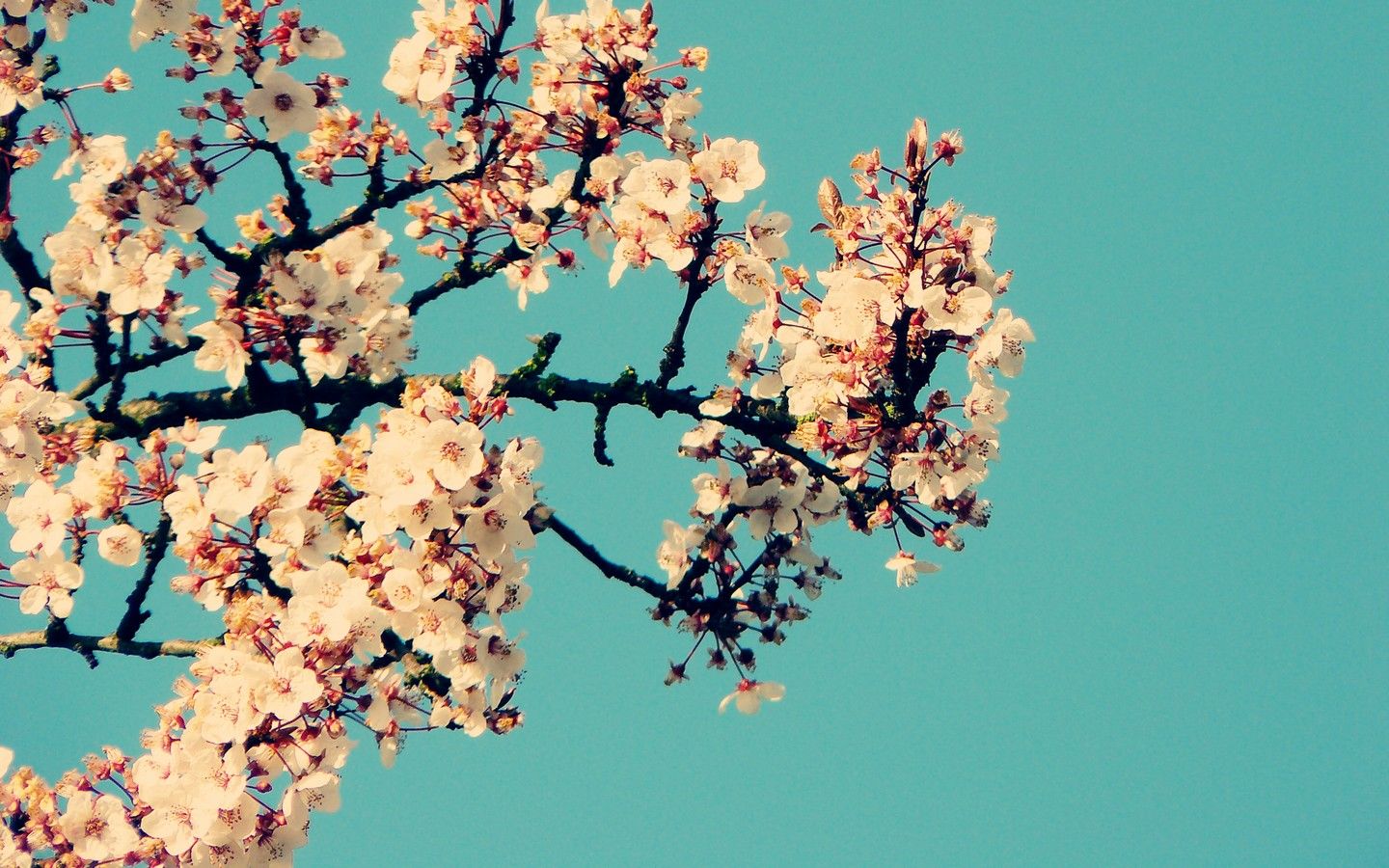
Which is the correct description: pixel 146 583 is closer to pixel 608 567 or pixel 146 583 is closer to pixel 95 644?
pixel 95 644

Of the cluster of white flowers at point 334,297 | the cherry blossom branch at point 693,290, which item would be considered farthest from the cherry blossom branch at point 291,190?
the cherry blossom branch at point 693,290

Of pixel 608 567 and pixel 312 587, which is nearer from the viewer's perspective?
pixel 312 587

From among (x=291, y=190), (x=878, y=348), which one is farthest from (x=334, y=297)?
(x=878, y=348)

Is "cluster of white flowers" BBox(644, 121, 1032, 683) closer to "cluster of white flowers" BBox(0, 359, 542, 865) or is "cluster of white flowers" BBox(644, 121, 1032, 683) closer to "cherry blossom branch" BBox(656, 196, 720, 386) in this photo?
"cherry blossom branch" BBox(656, 196, 720, 386)

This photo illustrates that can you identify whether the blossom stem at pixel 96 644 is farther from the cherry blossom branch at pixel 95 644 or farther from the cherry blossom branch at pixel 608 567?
the cherry blossom branch at pixel 608 567

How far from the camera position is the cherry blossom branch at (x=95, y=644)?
20.7 feet

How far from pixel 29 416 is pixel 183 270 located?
1.09 metres

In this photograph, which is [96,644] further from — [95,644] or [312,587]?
[312,587]

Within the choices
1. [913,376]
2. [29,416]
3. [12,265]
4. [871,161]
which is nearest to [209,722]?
[29,416]

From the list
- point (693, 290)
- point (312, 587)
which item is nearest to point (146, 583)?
point (312, 587)

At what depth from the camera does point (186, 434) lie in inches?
228

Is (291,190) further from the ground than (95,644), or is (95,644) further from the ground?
(291,190)

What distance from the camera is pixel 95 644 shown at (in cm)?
662

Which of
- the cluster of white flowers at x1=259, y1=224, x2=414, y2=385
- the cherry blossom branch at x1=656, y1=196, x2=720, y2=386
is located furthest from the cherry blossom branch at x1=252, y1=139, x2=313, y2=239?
the cherry blossom branch at x1=656, y1=196, x2=720, y2=386
